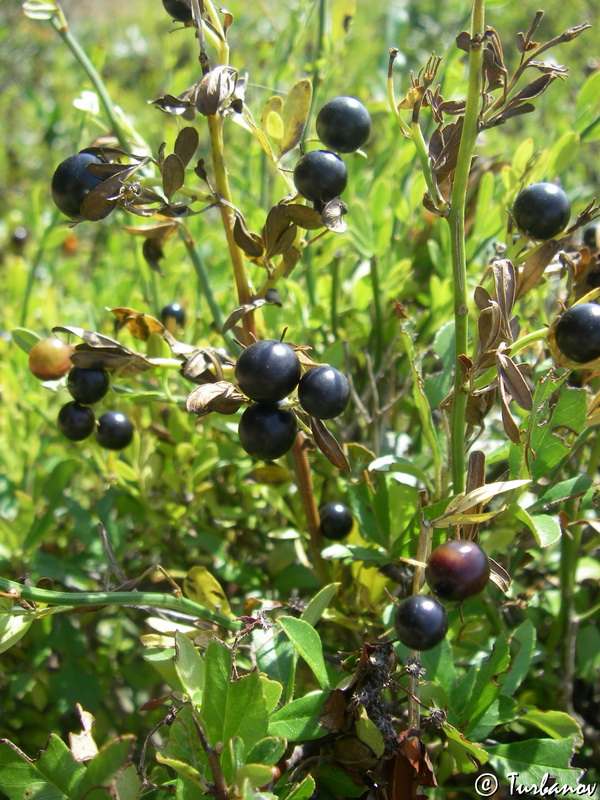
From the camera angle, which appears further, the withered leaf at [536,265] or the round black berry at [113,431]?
the round black berry at [113,431]

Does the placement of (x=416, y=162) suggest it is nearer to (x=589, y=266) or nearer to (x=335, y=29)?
(x=335, y=29)

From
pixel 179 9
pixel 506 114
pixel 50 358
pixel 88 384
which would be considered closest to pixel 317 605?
pixel 88 384

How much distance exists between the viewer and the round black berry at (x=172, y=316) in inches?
53.0

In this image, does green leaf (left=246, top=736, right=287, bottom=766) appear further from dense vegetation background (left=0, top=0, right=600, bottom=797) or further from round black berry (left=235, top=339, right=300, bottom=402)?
round black berry (left=235, top=339, right=300, bottom=402)

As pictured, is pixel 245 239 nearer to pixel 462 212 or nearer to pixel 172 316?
pixel 462 212

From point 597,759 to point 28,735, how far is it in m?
1.13

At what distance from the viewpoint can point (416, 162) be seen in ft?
5.25

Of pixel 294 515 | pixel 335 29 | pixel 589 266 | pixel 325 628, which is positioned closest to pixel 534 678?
pixel 325 628

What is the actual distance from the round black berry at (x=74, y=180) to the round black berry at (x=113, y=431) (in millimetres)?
385

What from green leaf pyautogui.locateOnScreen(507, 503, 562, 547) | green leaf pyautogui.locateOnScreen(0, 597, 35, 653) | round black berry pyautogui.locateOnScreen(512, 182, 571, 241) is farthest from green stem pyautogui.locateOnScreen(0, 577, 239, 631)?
round black berry pyautogui.locateOnScreen(512, 182, 571, 241)

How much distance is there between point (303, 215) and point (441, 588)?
471 millimetres

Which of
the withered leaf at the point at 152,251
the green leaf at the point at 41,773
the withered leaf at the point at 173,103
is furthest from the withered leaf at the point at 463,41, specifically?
the green leaf at the point at 41,773

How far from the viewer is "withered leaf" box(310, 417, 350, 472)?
2.76 feet

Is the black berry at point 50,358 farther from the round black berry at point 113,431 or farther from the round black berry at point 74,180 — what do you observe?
the round black berry at point 74,180
